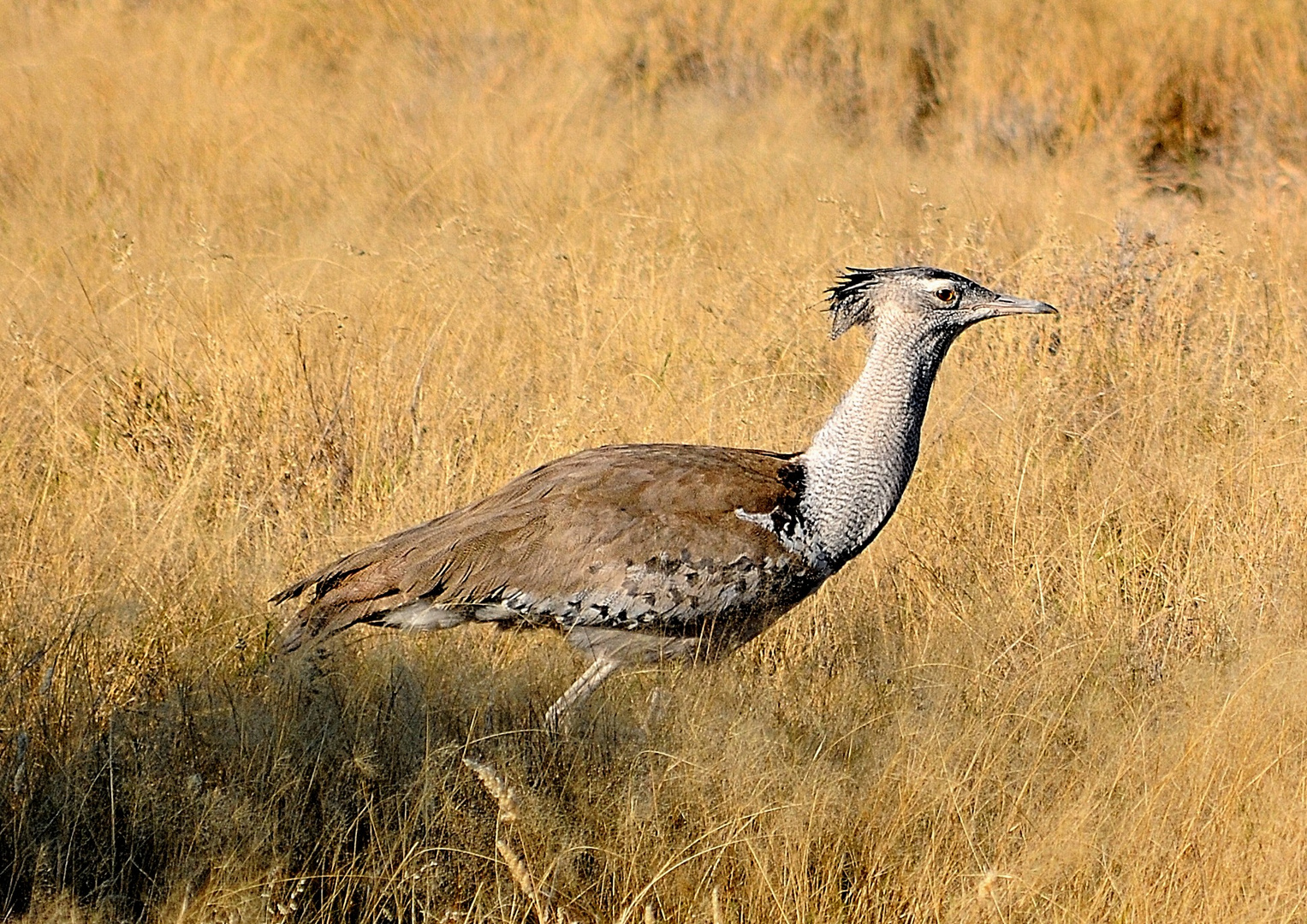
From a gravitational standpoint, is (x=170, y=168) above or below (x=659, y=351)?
above

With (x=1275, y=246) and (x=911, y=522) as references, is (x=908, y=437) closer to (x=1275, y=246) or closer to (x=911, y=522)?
(x=911, y=522)

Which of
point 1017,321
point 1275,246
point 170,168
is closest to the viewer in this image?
point 1017,321

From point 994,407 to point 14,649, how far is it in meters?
3.14

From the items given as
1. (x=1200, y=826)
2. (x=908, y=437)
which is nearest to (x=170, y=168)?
(x=908, y=437)

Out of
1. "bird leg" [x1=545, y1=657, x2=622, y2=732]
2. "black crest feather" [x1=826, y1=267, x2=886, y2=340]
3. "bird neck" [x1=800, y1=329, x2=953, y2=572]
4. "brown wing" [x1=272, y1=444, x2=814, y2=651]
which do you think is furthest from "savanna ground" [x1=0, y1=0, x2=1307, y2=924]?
"black crest feather" [x1=826, y1=267, x2=886, y2=340]

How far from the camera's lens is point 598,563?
11.4 ft

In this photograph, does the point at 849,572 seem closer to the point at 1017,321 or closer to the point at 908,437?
the point at 908,437

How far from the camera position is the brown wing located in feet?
11.4

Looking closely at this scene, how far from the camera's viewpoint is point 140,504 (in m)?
4.36

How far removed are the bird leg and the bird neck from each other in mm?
530

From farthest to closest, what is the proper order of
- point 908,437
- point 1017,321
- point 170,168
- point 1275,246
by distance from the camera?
point 170,168, point 1275,246, point 1017,321, point 908,437

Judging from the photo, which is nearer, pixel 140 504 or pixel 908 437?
pixel 908 437

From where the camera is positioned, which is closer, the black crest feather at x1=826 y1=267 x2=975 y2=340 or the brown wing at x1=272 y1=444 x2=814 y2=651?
the brown wing at x1=272 y1=444 x2=814 y2=651

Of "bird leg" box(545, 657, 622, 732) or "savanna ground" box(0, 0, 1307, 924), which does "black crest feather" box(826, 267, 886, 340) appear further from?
"bird leg" box(545, 657, 622, 732)
